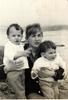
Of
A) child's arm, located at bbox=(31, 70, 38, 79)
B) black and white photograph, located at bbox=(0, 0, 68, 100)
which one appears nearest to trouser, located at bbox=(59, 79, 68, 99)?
black and white photograph, located at bbox=(0, 0, 68, 100)

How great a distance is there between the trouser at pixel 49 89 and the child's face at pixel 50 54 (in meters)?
0.13

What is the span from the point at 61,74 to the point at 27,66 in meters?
0.18

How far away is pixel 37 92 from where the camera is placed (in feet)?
4.42

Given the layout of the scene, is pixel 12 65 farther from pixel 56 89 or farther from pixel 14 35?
pixel 56 89

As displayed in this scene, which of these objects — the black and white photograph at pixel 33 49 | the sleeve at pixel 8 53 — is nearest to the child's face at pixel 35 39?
the black and white photograph at pixel 33 49

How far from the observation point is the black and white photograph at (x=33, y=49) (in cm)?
133

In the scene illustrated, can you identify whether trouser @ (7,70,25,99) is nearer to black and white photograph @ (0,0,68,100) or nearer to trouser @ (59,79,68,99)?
black and white photograph @ (0,0,68,100)

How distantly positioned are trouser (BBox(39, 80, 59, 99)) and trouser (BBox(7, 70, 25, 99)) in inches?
3.8

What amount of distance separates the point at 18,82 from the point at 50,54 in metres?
0.22

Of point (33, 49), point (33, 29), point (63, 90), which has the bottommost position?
point (63, 90)

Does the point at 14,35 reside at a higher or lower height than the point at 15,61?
higher

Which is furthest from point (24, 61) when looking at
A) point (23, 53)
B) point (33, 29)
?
point (33, 29)

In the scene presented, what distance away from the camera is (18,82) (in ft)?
4.40

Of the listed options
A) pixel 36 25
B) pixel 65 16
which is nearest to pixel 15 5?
pixel 36 25
